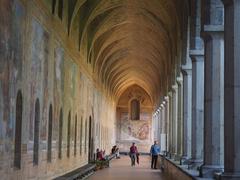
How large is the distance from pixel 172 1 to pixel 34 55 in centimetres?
1024

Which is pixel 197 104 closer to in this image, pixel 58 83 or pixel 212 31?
pixel 212 31

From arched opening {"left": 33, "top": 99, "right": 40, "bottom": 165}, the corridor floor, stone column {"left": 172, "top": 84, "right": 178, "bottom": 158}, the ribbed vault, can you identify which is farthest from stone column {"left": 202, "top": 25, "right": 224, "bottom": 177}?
stone column {"left": 172, "top": 84, "right": 178, "bottom": 158}

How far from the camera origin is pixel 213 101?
46.2 ft

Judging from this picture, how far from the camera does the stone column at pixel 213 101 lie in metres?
13.8

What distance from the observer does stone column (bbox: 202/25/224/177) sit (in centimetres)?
1381

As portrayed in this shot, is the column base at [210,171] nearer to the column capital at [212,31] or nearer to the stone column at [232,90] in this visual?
the stone column at [232,90]

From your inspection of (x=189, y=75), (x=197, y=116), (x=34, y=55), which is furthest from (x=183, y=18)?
(x=34, y=55)

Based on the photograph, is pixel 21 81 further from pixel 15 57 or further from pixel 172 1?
pixel 172 1

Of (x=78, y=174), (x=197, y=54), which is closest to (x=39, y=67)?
(x=197, y=54)

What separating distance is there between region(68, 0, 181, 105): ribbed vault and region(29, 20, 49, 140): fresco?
5792 mm

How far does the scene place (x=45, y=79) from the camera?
18516mm

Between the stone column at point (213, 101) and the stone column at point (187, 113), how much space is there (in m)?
7.26

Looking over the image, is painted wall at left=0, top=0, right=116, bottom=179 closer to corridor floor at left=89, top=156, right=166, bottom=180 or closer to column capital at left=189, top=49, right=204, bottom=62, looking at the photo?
corridor floor at left=89, top=156, right=166, bottom=180

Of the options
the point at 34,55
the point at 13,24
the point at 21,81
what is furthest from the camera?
the point at 34,55
